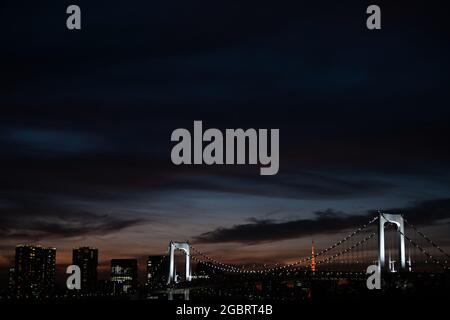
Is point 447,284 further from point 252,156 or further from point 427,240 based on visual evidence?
point 252,156

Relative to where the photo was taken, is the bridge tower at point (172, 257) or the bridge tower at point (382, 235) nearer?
the bridge tower at point (382, 235)

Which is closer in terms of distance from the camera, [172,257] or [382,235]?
[382,235]

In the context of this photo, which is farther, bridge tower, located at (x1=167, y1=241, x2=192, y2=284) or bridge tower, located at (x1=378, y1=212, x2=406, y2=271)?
bridge tower, located at (x1=167, y1=241, x2=192, y2=284)
